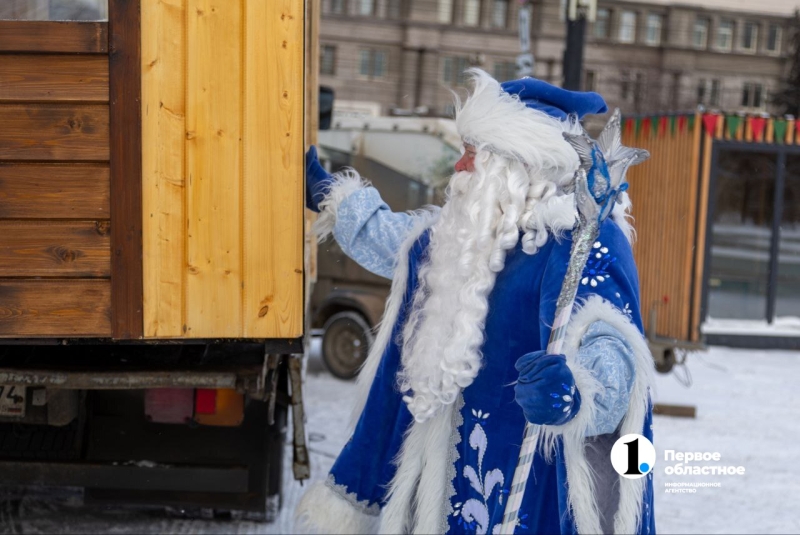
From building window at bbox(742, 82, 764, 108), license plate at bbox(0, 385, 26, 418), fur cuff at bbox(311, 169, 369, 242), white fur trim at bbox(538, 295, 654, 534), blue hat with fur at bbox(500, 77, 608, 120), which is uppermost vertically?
building window at bbox(742, 82, 764, 108)

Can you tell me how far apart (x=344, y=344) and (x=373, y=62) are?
100.0 feet

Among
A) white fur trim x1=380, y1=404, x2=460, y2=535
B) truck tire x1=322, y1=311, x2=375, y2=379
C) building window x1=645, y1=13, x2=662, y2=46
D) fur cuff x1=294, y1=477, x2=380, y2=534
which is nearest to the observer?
white fur trim x1=380, y1=404, x2=460, y2=535

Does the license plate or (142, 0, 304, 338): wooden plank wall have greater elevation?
(142, 0, 304, 338): wooden plank wall

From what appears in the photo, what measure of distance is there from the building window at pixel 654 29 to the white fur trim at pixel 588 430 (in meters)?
41.4

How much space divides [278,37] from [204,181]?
1.67ft

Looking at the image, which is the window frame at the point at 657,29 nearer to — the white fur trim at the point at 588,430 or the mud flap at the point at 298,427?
the mud flap at the point at 298,427

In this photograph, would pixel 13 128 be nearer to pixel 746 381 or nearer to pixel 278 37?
pixel 278 37

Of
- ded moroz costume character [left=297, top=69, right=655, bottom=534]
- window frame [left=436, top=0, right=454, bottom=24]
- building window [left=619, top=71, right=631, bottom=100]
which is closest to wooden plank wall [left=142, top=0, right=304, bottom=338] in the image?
ded moroz costume character [left=297, top=69, right=655, bottom=534]

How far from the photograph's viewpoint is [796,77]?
2606 centimetres

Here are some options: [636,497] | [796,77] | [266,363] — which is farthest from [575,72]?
[796,77]

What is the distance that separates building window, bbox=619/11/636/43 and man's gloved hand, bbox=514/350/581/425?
41167 mm

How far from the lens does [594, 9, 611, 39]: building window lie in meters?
40.3

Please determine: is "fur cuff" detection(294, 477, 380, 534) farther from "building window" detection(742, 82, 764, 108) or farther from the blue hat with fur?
"building window" detection(742, 82, 764, 108)

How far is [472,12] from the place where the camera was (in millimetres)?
38375
